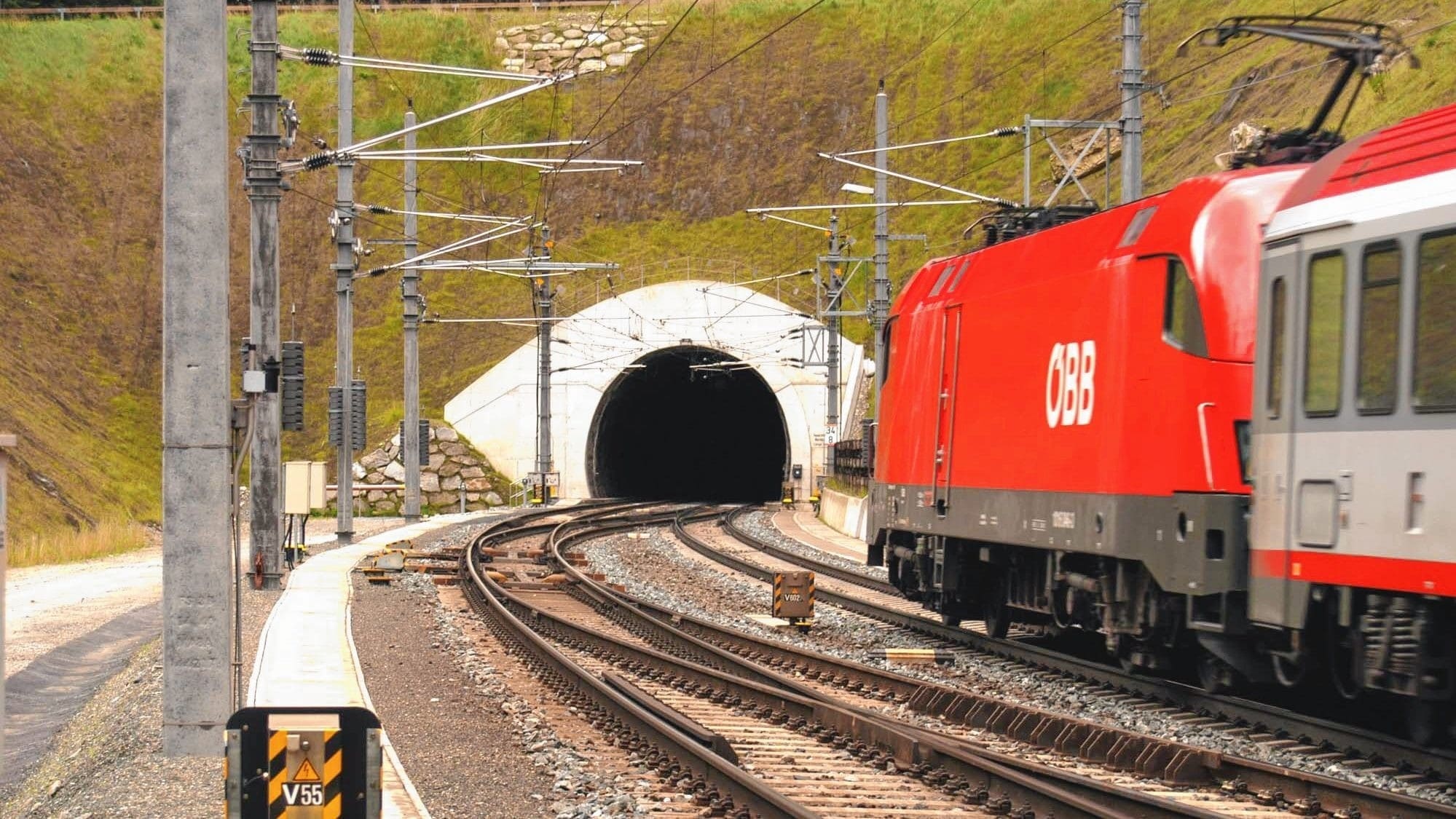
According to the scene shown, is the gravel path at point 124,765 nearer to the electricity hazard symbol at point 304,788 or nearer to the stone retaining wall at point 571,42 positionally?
the electricity hazard symbol at point 304,788

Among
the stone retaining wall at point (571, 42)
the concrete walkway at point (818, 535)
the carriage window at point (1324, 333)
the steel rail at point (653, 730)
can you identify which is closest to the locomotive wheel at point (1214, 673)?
the carriage window at point (1324, 333)

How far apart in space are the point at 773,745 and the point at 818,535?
29.7 meters

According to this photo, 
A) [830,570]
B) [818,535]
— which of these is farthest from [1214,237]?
[818,535]

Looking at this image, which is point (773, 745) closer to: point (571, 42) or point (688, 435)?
point (688, 435)

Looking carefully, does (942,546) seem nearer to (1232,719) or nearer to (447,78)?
(1232,719)

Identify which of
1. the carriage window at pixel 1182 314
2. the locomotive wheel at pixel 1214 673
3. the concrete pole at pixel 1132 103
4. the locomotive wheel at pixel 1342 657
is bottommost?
the locomotive wheel at pixel 1214 673

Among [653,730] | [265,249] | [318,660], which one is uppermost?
[265,249]

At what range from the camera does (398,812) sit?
1016cm

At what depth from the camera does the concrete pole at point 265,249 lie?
24828 millimetres

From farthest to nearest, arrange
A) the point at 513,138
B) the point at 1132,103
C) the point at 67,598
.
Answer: the point at 513,138
the point at 67,598
the point at 1132,103

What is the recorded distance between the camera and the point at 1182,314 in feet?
46.1

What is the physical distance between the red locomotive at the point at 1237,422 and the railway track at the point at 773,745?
2023 mm

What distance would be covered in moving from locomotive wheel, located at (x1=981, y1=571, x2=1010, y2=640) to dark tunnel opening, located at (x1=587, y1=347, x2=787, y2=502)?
142 ft

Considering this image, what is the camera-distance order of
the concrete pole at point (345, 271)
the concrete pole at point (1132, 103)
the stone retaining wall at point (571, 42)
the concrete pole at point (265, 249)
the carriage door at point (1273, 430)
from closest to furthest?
the carriage door at point (1273, 430), the concrete pole at point (1132, 103), the concrete pole at point (265, 249), the concrete pole at point (345, 271), the stone retaining wall at point (571, 42)
